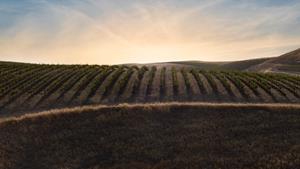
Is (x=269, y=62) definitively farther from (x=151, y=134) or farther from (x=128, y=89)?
(x=151, y=134)

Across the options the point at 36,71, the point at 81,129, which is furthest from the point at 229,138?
the point at 36,71

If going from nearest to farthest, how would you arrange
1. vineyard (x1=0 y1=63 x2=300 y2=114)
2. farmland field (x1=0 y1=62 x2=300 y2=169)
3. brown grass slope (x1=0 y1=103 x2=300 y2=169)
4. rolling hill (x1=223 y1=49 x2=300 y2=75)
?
1. brown grass slope (x1=0 y1=103 x2=300 y2=169)
2. farmland field (x1=0 y1=62 x2=300 y2=169)
3. vineyard (x1=0 y1=63 x2=300 y2=114)
4. rolling hill (x1=223 y1=49 x2=300 y2=75)

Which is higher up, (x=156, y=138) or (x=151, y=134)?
(x=151, y=134)

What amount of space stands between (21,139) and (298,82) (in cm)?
3646

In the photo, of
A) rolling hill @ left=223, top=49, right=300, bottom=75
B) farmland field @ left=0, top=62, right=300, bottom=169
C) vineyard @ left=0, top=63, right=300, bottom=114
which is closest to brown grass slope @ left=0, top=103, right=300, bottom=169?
farmland field @ left=0, top=62, right=300, bottom=169

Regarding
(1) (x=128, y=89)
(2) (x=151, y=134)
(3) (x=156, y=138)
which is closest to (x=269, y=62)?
(1) (x=128, y=89)

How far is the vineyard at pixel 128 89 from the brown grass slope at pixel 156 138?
975 centimetres

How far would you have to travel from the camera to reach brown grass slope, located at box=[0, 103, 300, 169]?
75.1 feet

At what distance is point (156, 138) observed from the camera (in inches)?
1028

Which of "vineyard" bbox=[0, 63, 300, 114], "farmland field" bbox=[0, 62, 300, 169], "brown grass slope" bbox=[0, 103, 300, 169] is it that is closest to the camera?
"brown grass slope" bbox=[0, 103, 300, 169]

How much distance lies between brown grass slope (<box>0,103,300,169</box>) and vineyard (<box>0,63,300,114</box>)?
975 cm

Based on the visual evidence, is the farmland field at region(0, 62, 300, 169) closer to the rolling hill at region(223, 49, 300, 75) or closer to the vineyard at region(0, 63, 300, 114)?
the vineyard at region(0, 63, 300, 114)

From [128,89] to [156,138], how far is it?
19381 millimetres

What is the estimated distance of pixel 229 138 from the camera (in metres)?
25.8
